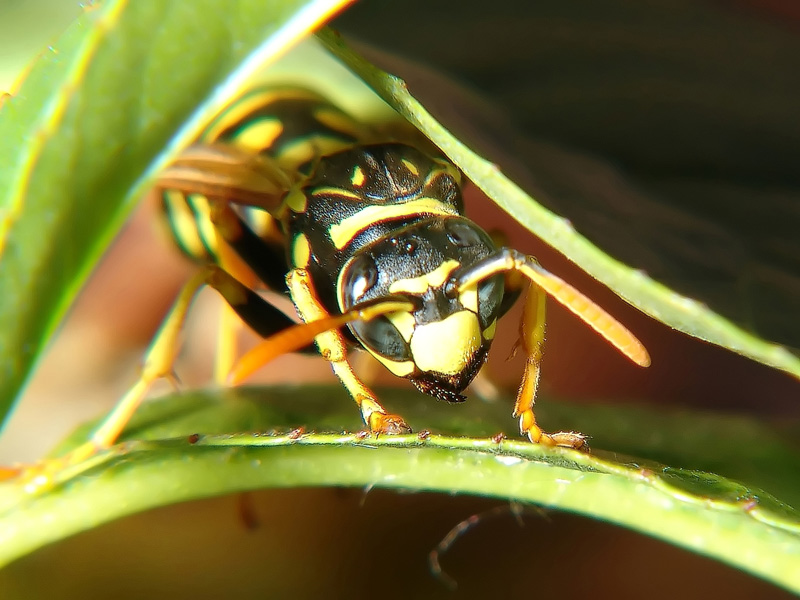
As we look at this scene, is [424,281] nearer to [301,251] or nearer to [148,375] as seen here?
[301,251]

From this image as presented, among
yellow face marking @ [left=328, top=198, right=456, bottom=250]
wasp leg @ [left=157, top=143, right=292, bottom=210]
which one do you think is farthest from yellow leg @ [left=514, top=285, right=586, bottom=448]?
wasp leg @ [left=157, top=143, right=292, bottom=210]

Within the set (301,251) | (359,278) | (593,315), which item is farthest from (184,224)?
(593,315)

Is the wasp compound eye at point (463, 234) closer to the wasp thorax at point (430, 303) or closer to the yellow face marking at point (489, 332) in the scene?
the wasp thorax at point (430, 303)

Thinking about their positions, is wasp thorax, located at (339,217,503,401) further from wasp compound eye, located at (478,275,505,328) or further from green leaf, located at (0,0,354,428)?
green leaf, located at (0,0,354,428)

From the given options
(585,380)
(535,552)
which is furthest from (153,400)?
(585,380)

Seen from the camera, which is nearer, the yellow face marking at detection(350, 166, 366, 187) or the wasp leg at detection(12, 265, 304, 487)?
the wasp leg at detection(12, 265, 304, 487)

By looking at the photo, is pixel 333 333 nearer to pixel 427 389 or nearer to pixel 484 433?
pixel 427 389
